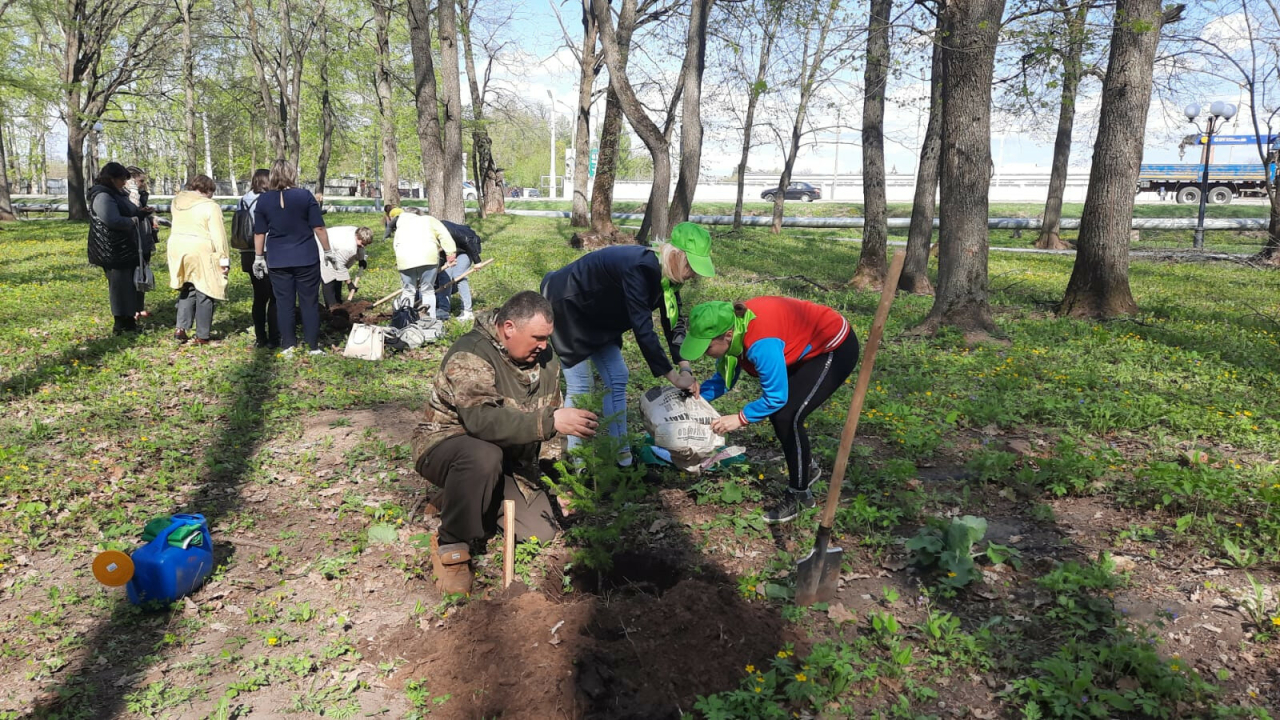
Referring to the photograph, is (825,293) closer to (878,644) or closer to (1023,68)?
(1023,68)

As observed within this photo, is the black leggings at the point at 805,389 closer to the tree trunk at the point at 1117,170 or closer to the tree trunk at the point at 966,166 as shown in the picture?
the tree trunk at the point at 966,166

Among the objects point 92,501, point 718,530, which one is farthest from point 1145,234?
point 92,501

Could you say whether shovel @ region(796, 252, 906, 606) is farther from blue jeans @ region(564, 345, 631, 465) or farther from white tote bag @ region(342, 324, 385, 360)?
white tote bag @ region(342, 324, 385, 360)

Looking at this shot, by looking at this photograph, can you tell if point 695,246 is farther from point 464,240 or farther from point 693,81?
point 693,81

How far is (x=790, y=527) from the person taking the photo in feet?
14.1

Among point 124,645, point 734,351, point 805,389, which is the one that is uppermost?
point 734,351

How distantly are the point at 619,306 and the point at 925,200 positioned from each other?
8.71 meters

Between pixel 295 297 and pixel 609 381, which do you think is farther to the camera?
pixel 295 297

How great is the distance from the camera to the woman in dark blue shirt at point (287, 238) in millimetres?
7387

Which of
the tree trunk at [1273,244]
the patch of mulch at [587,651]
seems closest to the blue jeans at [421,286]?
the patch of mulch at [587,651]

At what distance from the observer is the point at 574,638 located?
125 inches

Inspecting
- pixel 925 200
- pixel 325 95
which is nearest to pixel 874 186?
pixel 925 200

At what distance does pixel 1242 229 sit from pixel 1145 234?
346 centimetres

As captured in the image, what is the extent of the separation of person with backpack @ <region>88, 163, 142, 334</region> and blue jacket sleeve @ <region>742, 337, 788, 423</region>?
22.7 ft
